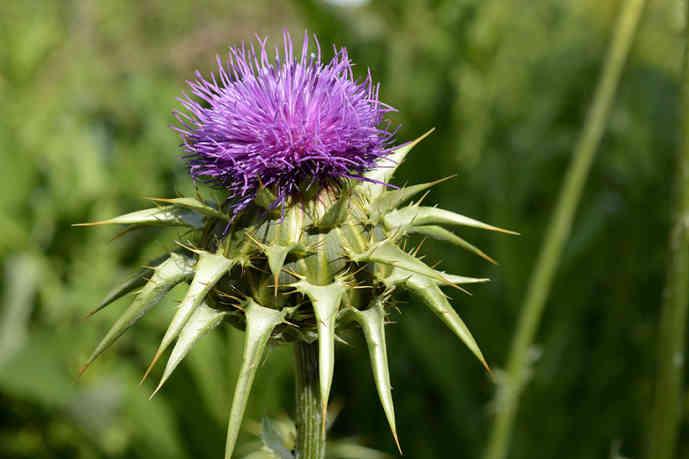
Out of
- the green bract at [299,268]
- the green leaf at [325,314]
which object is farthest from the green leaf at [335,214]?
the green leaf at [325,314]

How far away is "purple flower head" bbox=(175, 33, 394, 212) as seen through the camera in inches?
55.1

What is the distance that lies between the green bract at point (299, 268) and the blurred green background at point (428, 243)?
1.03 meters

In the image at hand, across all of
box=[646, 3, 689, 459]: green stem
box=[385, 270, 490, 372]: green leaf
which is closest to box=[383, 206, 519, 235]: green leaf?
box=[385, 270, 490, 372]: green leaf

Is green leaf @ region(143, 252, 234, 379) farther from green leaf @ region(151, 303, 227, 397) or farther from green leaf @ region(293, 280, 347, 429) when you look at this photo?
green leaf @ region(293, 280, 347, 429)

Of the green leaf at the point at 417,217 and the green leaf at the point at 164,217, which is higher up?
the green leaf at the point at 417,217

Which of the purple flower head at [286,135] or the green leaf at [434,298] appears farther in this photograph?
the purple flower head at [286,135]

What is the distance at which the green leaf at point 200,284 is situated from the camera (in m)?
1.27

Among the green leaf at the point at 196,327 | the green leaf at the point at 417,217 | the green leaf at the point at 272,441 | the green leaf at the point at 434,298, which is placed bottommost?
the green leaf at the point at 272,441

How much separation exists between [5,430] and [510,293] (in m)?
2.45

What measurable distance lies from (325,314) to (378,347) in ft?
0.38

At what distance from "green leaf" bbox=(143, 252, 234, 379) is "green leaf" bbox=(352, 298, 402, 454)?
0.86 ft

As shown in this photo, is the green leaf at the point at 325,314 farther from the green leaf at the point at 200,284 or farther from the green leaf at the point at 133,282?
the green leaf at the point at 133,282

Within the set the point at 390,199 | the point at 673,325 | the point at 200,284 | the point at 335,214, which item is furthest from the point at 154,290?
the point at 673,325

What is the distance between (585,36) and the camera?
5668mm
